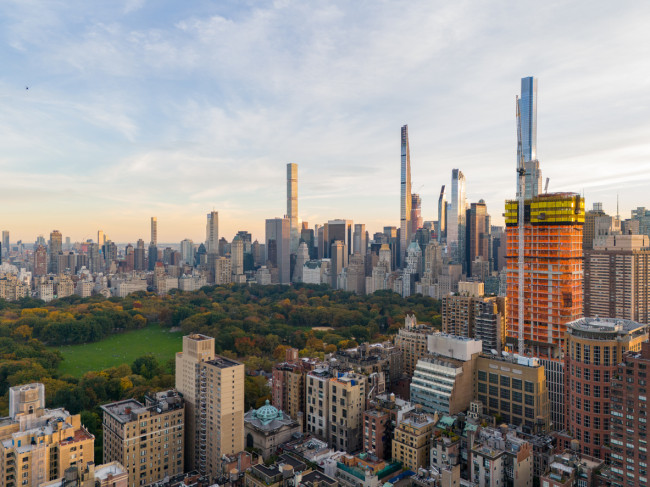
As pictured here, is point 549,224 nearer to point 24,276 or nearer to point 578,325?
point 578,325

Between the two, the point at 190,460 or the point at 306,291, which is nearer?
the point at 190,460

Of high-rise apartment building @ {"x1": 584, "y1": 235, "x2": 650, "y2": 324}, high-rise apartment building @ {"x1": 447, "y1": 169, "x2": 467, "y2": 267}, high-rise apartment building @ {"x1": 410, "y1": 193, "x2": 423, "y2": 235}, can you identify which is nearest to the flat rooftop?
high-rise apartment building @ {"x1": 584, "y1": 235, "x2": 650, "y2": 324}

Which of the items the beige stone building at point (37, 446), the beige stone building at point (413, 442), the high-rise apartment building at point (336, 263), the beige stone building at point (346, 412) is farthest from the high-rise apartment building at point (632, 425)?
the high-rise apartment building at point (336, 263)

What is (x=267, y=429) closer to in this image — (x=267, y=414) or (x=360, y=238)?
(x=267, y=414)

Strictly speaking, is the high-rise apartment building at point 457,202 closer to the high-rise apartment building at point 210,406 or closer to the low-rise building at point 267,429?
the low-rise building at point 267,429

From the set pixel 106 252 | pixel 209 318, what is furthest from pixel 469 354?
pixel 106 252
